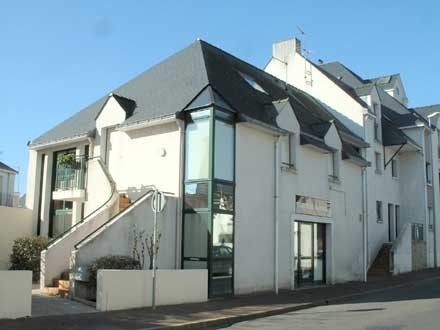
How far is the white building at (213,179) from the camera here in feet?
53.5

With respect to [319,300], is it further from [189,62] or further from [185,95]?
[189,62]

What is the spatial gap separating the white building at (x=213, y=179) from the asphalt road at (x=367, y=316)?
10.7ft

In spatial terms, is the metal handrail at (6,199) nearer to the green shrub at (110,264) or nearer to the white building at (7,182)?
the white building at (7,182)

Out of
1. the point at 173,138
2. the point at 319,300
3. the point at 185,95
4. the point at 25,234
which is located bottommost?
the point at 319,300

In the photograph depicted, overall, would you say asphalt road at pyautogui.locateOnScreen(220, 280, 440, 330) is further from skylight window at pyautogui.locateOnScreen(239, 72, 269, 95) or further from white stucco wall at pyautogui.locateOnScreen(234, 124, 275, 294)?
skylight window at pyautogui.locateOnScreen(239, 72, 269, 95)

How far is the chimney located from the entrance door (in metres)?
12.2

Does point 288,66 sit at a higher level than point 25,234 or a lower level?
higher

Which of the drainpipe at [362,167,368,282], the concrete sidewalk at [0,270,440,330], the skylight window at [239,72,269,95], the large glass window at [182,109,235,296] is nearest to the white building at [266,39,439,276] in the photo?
the drainpipe at [362,167,368,282]

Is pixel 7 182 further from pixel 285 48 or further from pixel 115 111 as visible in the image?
pixel 115 111

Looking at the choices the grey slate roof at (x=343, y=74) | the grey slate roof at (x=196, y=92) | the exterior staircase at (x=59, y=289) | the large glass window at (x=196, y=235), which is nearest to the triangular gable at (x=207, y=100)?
the grey slate roof at (x=196, y=92)

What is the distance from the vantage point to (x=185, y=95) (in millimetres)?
17859

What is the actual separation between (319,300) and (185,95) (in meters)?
7.70

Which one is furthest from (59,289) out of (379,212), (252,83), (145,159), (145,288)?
(379,212)

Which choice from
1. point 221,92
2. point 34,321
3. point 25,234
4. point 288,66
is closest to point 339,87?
point 288,66
